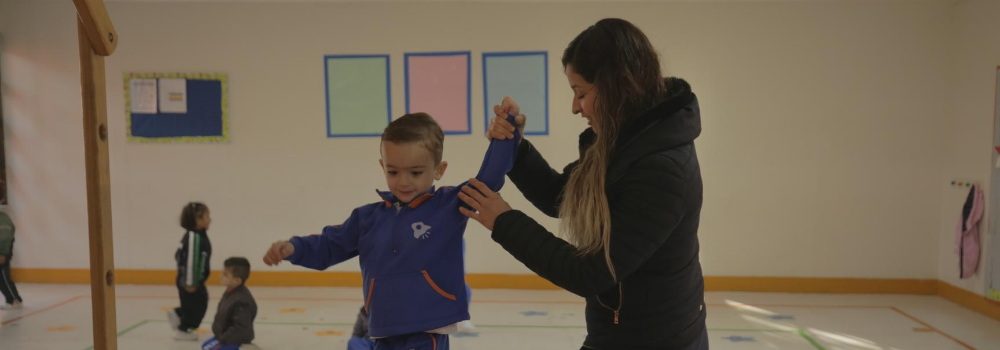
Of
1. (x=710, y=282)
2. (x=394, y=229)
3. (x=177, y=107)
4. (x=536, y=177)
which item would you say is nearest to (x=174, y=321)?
(x=177, y=107)

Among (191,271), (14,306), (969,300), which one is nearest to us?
(14,306)

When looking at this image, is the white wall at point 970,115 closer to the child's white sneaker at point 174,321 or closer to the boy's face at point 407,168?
the boy's face at point 407,168

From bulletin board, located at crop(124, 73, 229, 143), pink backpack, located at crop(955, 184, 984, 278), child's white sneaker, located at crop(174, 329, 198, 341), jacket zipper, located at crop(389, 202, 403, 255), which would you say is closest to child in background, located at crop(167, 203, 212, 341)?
child's white sneaker, located at crop(174, 329, 198, 341)

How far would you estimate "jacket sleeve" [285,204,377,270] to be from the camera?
6.53 ft

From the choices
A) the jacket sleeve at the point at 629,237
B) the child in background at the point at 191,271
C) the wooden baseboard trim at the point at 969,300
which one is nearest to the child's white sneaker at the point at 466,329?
the child in background at the point at 191,271

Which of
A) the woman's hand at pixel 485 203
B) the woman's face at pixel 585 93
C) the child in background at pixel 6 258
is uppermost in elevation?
the woman's face at pixel 585 93

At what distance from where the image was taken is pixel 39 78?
6.30ft

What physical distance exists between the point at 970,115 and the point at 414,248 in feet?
16.4

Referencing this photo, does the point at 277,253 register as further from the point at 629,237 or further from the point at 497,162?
the point at 629,237

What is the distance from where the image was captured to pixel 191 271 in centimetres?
419

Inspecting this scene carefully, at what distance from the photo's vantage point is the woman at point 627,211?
150cm

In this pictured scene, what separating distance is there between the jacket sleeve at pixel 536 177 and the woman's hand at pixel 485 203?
22 cm

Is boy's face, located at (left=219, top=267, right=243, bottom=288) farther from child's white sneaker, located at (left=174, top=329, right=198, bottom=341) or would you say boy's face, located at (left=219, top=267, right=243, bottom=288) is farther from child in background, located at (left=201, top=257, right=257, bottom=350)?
child's white sneaker, located at (left=174, top=329, right=198, bottom=341)

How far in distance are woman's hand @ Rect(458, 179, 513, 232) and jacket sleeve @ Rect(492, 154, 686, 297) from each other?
0.13m
